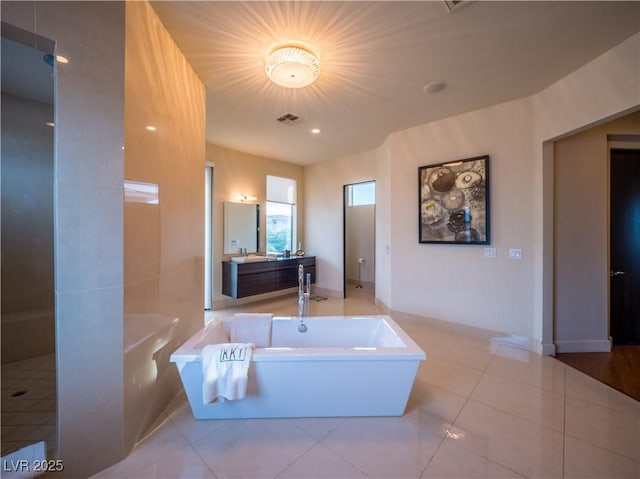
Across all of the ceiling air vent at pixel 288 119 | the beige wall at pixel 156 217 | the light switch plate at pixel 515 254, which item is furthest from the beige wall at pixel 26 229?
the light switch plate at pixel 515 254

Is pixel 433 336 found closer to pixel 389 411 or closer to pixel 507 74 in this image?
pixel 389 411

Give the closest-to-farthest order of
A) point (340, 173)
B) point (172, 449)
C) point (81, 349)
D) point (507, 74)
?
point (81, 349)
point (172, 449)
point (507, 74)
point (340, 173)

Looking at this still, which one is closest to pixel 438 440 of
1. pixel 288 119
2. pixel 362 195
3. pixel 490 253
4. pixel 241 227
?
pixel 490 253

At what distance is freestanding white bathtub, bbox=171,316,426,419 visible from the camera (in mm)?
1771

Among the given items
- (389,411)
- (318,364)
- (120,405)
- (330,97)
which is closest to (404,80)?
(330,97)

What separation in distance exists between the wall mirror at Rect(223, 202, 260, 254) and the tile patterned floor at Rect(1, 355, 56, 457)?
2741mm

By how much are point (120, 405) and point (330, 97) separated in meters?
3.29

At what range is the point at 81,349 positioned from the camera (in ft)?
4.60

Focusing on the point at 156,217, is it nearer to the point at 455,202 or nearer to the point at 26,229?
the point at 26,229

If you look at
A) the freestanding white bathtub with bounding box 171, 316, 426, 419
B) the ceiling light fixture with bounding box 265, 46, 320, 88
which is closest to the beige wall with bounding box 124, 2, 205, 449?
the freestanding white bathtub with bounding box 171, 316, 426, 419

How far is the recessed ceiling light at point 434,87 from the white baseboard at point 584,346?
315 cm

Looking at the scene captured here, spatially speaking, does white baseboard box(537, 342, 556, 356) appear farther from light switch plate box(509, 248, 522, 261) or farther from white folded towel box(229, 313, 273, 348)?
white folded towel box(229, 313, 273, 348)

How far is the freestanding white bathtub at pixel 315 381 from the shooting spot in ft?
5.81

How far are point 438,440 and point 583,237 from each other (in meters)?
2.86
